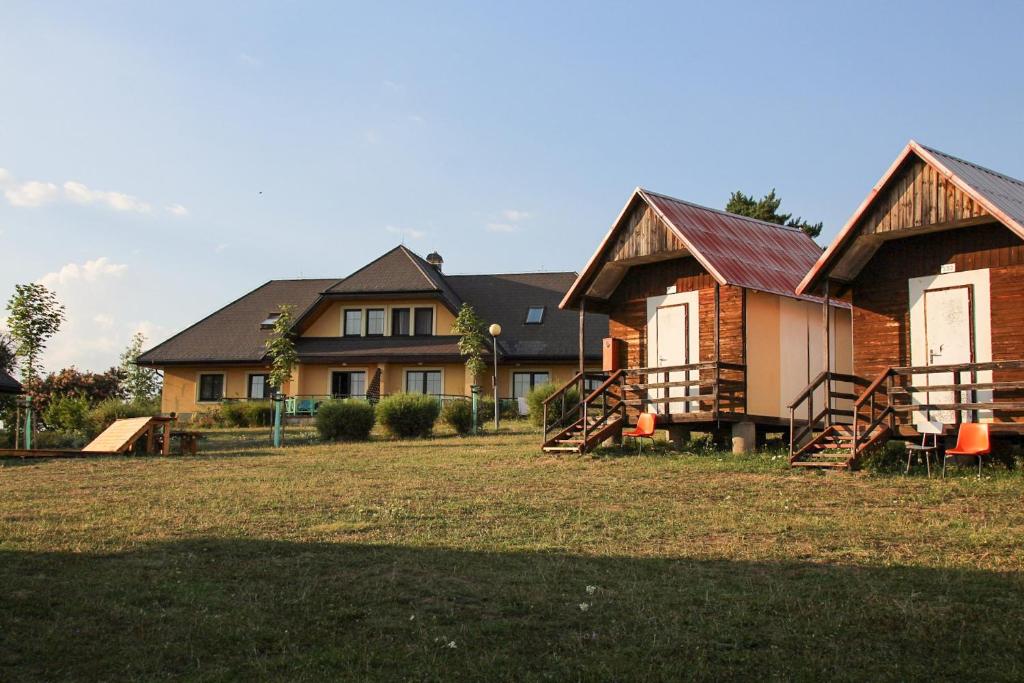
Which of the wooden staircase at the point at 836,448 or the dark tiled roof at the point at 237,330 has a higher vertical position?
the dark tiled roof at the point at 237,330

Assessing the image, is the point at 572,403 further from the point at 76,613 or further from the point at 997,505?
the point at 76,613

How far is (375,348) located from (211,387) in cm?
779

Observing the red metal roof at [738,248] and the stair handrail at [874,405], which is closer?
the stair handrail at [874,405]

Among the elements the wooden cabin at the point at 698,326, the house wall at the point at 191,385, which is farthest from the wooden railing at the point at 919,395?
the house wall at the point at 191,385

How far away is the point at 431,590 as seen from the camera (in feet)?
34.1

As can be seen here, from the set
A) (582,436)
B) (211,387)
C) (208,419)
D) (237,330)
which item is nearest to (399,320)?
(237,330)

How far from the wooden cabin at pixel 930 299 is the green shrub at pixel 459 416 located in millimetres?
11267

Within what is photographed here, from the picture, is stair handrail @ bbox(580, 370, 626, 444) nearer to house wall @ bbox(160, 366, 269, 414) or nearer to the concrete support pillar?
the concrete support pillar

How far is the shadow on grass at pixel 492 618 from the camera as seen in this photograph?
825 cm

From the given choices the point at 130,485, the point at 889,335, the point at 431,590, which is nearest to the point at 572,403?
the point at 889,335

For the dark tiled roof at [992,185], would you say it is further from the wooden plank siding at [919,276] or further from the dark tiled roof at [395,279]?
the dark tiled roof at [395,279]

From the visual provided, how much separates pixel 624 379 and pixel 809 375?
403 cm

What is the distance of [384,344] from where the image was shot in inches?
1781

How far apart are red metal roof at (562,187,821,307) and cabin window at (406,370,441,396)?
1974 cm
